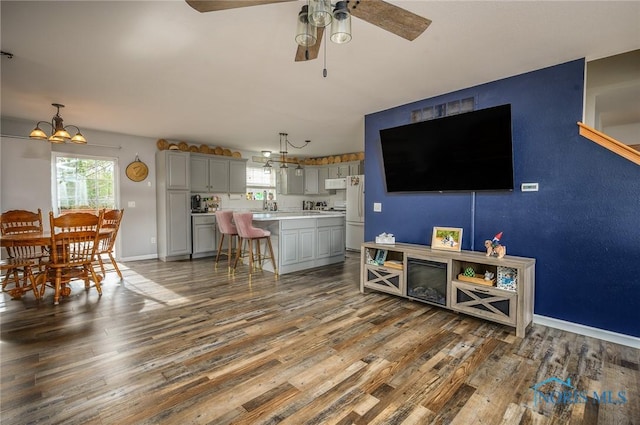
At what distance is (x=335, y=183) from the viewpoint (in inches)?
305

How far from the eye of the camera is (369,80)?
318 cm

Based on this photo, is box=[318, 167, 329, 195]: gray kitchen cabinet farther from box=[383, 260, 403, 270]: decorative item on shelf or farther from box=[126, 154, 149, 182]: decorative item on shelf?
box=[383, 260, 403, 270]: decorative item on shelf

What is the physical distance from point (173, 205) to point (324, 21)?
17.9ft

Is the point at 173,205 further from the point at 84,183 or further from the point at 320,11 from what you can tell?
the point at 320,11

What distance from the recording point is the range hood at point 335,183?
7.57 meters

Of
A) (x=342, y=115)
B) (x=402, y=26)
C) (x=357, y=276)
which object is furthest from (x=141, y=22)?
(x=357, y=276)

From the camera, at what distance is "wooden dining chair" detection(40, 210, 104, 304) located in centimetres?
343

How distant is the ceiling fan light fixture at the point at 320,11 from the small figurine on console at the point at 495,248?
2.59m

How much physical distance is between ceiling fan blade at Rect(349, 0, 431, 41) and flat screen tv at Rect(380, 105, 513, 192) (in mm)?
1624

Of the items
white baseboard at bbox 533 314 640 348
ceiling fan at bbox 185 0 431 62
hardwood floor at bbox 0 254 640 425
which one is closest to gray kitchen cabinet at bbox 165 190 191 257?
hardwood floor at bbox 0 254 640 425

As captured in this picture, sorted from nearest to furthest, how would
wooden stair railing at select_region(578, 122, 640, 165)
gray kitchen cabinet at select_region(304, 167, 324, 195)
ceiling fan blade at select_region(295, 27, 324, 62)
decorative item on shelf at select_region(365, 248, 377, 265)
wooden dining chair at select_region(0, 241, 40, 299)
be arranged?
ceiling fan blade at select_region(295, 27, 324, 62), wooden stair railing at select_region(578, 122, 640, 165), wooden dining chair at select_region(0, 241, 40, 299), decorative item on shelf at select_region(365, 248, 377, 265), gray kitchen cabinet at select_region(304, 167, 324, 195)

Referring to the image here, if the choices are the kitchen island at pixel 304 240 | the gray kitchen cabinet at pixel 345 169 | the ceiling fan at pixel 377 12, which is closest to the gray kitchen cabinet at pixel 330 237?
the kitchen island at pixel 304 240

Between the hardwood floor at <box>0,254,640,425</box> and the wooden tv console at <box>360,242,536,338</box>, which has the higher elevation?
the wooden tv console at <box>360,242,536,338</box>

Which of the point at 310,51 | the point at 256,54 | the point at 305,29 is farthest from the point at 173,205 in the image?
the point at 305,29
